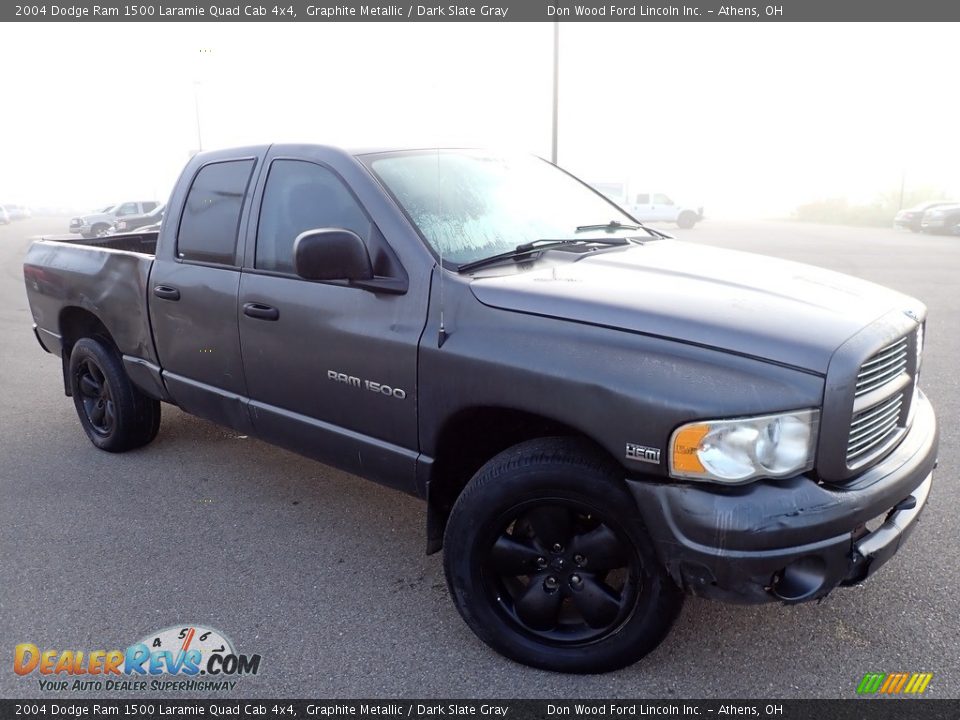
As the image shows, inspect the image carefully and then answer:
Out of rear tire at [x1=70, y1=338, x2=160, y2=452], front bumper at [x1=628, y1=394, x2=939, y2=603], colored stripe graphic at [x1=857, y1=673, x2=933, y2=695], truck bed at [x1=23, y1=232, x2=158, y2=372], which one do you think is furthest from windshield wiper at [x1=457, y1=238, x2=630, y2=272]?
rear tire at [x1=70, y1=338, x2=160, y2=452]

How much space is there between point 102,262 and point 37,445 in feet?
4.99

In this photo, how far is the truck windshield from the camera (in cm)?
319

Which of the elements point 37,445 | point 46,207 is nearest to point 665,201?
point 37,445

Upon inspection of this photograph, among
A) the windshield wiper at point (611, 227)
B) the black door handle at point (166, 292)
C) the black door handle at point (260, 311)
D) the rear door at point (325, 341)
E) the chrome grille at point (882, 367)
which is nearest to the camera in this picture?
the chrome grille at point (882, 367)

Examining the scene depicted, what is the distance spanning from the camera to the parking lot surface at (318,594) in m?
2.75

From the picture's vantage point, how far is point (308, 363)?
3.37 meters

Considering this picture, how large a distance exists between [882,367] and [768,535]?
753mm

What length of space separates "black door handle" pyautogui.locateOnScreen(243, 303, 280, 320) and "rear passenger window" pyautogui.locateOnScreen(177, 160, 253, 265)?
31 centimetres

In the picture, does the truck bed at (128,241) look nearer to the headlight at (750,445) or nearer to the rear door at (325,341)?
the rear door at (325,341)

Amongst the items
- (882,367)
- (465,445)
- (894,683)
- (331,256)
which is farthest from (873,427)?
(331,256)

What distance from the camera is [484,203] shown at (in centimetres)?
345

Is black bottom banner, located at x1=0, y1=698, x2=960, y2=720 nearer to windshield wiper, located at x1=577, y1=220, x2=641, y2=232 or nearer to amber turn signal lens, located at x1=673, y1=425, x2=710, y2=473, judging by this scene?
amber turn signal lens, located at x1=673, y1=425, x2=710, y2=473

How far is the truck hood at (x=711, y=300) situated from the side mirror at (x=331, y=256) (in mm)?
468

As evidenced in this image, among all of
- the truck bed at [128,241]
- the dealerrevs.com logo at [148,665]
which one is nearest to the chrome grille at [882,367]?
the dealerrevs.com logo at [148,665]
